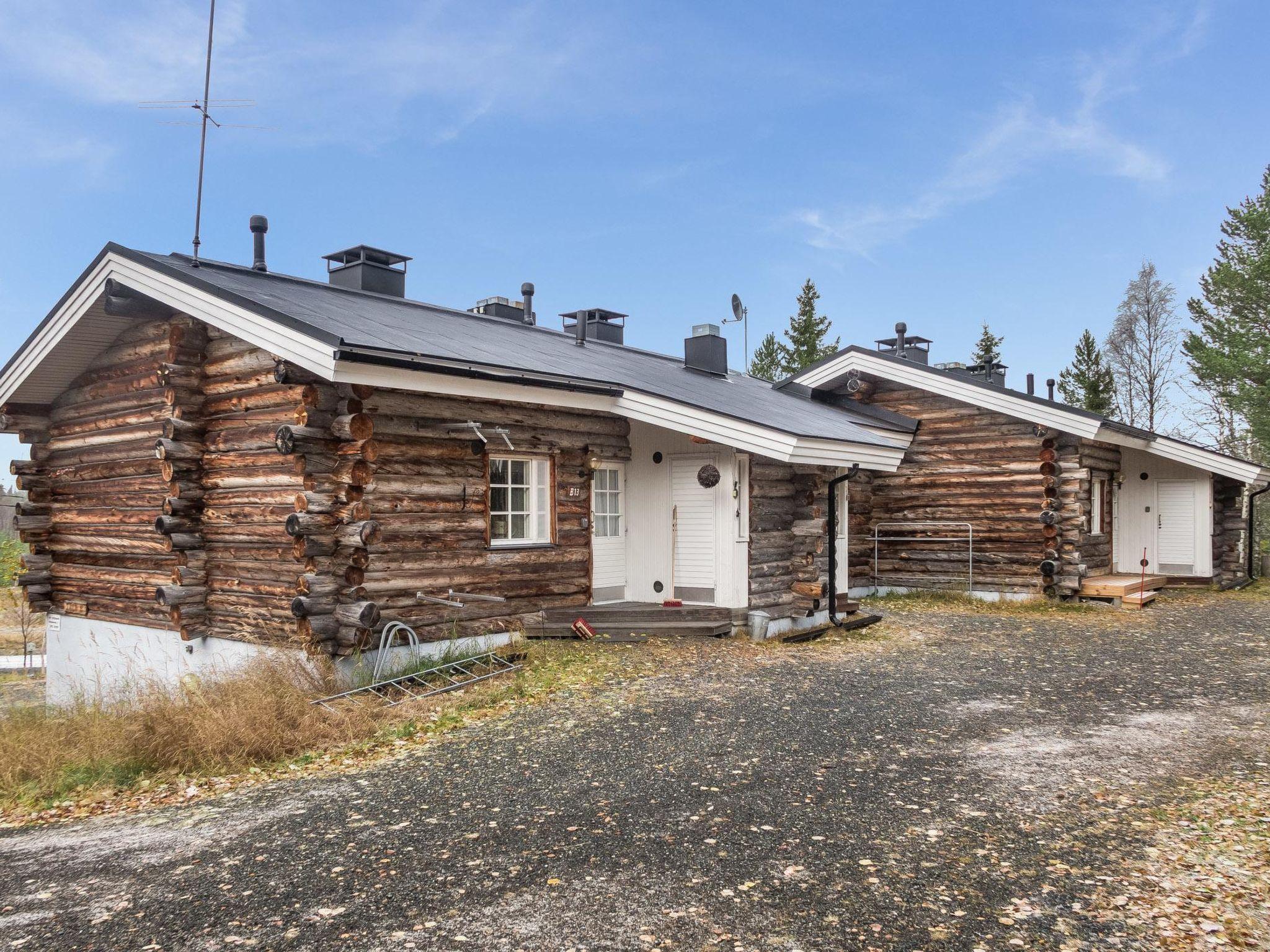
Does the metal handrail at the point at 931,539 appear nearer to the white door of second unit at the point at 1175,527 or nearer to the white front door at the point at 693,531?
the white door of second unit at the point at 1175,527

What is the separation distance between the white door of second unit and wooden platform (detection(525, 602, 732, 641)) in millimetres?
12622

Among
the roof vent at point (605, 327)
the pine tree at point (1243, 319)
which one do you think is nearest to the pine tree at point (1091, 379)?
the pine tree at point (1243, 319)

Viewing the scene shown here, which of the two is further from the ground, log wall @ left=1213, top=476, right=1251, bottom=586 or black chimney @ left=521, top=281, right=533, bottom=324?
black chimney @ left=521, top=281, right=533, bottom=324

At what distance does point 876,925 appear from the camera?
12.7 feet

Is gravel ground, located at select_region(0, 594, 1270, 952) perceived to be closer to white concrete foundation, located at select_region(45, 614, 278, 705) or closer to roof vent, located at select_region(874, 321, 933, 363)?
white concrete foundation, located at select_region(45, 614, 278, 705)

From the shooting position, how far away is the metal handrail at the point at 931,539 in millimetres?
16797

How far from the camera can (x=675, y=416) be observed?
442 inches

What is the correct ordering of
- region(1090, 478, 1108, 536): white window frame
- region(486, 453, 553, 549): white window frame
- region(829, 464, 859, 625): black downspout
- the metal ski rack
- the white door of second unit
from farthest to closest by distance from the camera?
the white door of second unit
region(1090, 478, 1108, 536): white window frame
region(829, 464, 859, 625): black downspout
region(486, 453, 553, 549): white window frame
the metal ski rack

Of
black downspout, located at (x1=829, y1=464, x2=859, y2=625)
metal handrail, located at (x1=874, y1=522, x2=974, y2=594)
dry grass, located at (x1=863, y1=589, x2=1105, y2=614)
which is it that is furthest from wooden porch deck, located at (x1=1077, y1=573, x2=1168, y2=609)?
black downspout, located at (x1=829, y1=464, x2=859, y2=625)

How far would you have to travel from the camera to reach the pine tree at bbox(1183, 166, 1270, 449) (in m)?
24.8

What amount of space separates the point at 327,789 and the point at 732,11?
47.1 ft

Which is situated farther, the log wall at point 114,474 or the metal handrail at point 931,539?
the metal handrail at point 931,539

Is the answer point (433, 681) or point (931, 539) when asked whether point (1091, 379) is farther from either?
point (433, 681)

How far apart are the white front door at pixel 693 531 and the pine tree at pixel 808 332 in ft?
88.0
